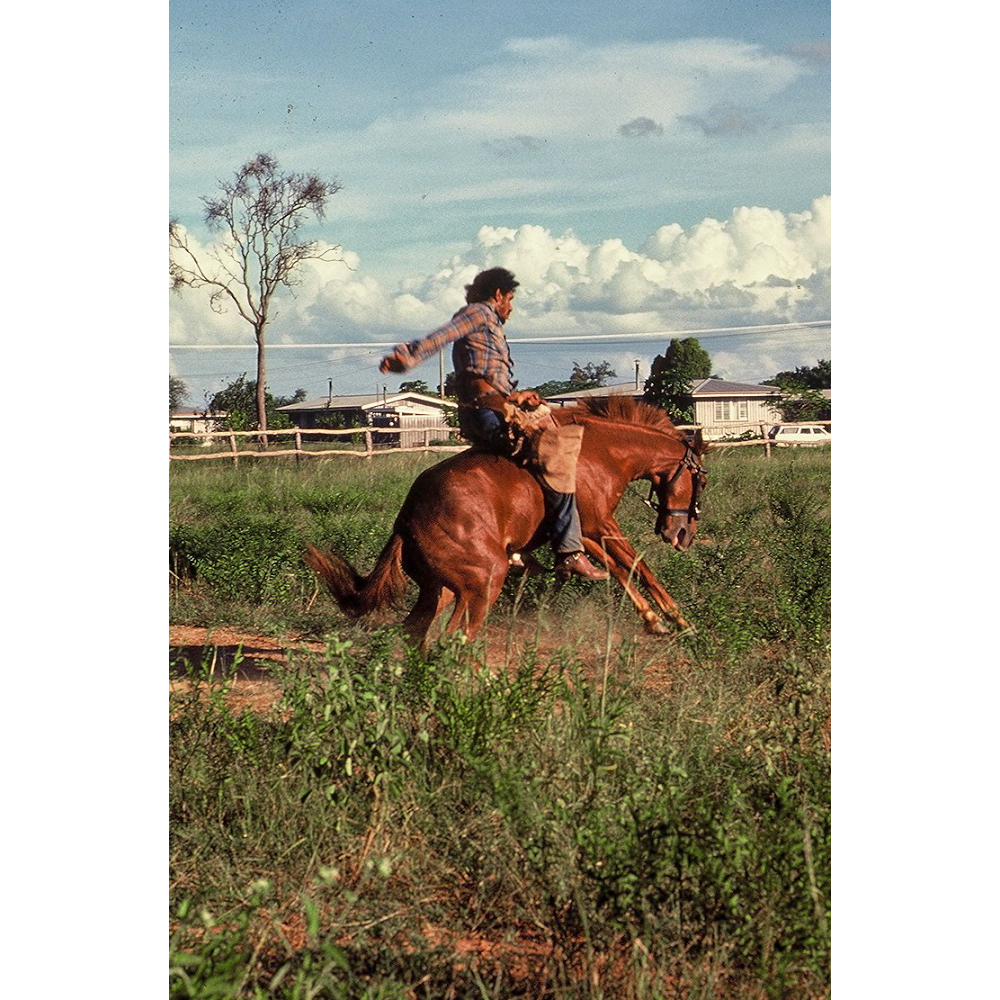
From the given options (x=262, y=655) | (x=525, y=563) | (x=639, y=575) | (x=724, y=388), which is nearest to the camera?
(x=525, y=563)

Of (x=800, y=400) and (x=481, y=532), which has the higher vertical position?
(x=800, y=400)

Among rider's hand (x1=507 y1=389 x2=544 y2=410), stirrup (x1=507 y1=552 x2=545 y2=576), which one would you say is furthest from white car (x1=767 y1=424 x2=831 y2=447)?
rider's hand (x1=507 y1=389 x2=544 y2=410)

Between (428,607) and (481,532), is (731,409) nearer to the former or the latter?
(428,607)

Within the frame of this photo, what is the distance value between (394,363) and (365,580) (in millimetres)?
1452

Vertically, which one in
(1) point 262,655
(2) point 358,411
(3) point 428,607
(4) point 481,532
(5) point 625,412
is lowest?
(1) point 262,655

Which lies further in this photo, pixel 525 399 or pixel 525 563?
pixel 525 563

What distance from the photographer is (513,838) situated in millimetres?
3699

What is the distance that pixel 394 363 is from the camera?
610cm

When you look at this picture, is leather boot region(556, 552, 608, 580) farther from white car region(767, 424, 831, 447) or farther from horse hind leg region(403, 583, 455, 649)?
white car region(767, 424, 831, 447)

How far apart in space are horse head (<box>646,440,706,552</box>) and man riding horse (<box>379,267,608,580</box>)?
1039 mm

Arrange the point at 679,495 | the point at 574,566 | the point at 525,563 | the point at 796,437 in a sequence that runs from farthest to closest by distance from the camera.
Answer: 1. the point at 796,437
2. the point at 679,495
3. the point at 525,563
4. the point at 574,566

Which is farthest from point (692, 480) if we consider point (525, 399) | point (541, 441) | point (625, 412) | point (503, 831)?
point (503, 831)

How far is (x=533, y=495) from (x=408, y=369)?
130cm
